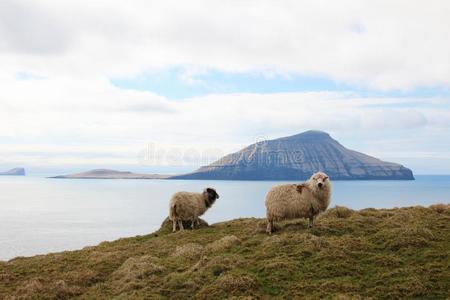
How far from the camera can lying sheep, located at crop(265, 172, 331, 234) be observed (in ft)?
63.7

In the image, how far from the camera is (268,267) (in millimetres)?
14531

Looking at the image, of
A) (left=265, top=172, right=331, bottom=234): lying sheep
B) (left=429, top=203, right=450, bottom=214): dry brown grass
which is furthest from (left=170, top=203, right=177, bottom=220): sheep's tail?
(left=429, top=203, right=450, bottom=214): dry brown grass

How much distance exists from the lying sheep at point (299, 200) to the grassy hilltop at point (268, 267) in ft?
2.55

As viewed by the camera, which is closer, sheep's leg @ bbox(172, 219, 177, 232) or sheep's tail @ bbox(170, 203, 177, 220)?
sheep's tail @ bbox(170, 203, 177, 220)

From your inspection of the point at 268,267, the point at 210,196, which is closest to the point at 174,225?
the point at 210,196

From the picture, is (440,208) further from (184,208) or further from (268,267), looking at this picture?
(184,208)

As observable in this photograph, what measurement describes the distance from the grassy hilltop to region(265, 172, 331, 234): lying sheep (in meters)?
0.78

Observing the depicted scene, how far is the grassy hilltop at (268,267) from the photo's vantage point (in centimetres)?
1278

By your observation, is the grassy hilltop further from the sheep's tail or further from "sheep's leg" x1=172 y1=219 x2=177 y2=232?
"sheep's leg" x1=172 y1=219 x2=177 y2=232

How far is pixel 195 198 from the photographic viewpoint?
25.9 metres

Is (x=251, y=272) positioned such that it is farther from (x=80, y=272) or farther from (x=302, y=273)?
→ (x=80, y=272)

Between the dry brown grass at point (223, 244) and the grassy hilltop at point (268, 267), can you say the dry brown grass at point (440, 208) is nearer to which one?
the grassy hilltop at point (268, 267)

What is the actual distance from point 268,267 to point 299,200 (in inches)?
217

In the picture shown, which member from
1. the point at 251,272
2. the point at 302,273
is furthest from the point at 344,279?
the point at 251,272
